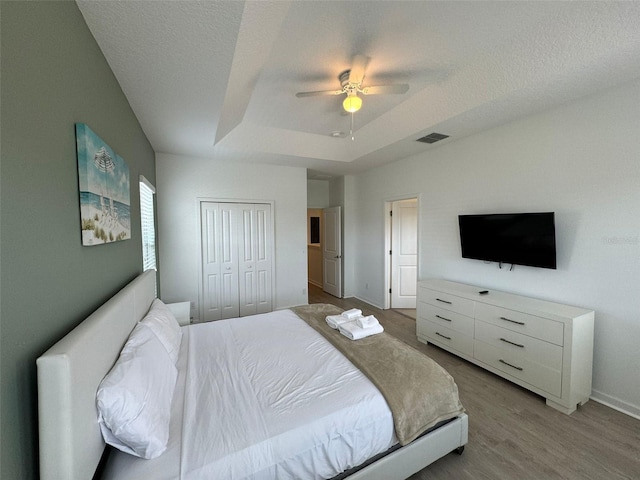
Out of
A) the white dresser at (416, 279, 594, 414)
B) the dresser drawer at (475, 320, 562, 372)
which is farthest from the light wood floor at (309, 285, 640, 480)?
the dresser drawer at (475, 320, 562, 372)

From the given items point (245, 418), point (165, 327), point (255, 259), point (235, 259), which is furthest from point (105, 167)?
point (255, 259)

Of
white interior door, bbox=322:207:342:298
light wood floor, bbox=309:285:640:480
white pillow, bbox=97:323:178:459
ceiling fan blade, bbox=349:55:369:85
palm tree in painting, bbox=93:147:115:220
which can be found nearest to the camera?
white pillow, bbox=97:323:178:459

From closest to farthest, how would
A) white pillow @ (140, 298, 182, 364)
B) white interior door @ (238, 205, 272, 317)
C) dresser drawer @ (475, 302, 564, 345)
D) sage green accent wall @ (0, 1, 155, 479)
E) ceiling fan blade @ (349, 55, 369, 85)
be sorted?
sage green accent wall @ (0, 1, 155, 479), white pillow @ (140, 298, 182, 364), ceiling fan blade @ (349, 55, 369, 85), dresser drawer @ (475, 302, 564, 345), white interior door @ (238, 205, 272, 317)

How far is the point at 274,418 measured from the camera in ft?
4.24

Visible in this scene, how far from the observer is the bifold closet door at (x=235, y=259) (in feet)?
13.3

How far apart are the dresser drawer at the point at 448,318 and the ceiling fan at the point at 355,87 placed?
2394 millimetres

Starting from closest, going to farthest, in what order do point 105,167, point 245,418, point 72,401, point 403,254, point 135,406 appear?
point 72,401, point 135,406, point 245,418, point 105,167, point 403,254

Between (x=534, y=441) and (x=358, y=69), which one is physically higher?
(x=358, y=69)

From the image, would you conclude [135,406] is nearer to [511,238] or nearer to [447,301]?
[447,301]

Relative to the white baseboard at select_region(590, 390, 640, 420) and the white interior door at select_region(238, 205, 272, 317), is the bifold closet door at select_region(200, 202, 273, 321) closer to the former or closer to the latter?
the white interior door at select_region(238, 205, 272, 317)

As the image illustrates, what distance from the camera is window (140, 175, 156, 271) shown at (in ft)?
8.80

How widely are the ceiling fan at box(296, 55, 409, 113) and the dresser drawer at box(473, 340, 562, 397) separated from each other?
102 inches

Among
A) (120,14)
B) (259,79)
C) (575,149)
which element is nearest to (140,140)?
(259,79)

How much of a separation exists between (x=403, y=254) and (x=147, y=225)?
3956 mm
